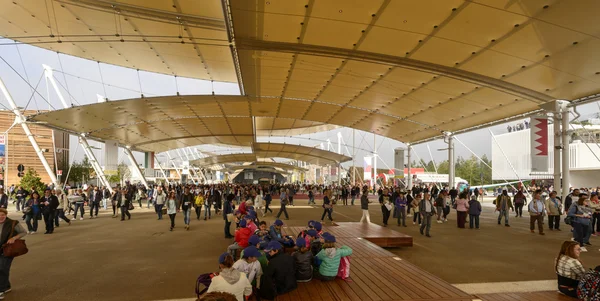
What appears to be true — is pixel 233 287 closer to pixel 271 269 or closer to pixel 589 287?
pixel 271 269

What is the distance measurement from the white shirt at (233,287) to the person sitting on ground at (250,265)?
0.49 m

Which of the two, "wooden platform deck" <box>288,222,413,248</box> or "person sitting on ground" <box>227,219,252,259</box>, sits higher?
"person sitting on ground" <box>227,219,252,259</box>

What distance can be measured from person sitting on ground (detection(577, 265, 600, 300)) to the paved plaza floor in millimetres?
2345

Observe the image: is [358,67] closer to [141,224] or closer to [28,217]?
[141,224]

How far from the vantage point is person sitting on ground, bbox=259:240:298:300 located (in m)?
4.83

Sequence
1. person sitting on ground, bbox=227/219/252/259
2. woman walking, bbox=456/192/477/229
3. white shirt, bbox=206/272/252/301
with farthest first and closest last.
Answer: woman walking, bbox=456/192/477/229 → person sitting on ground, bbox=227/219/252/259 → white shirt, bbox=206/272/252/301

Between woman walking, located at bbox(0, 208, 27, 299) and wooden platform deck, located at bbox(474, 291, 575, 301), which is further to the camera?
woman walking, located at bbox(0, 208, 27, 299)

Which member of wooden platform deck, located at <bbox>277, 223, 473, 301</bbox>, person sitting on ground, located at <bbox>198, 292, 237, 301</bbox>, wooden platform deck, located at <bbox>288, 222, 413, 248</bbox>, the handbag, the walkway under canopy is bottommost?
wooden platform deck, located at <bbox>288, 222, 413, 248</bbox>

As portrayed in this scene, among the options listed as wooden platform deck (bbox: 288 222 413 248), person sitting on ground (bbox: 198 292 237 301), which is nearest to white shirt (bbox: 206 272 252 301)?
person sitting on ground (bbox: 198 292 237 301)

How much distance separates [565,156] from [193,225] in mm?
15606

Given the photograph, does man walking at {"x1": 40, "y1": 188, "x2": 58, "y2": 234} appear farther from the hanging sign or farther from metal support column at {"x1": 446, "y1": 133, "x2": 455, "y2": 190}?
metal support column at {"x1": 446, "y1": 133, "x2": 455, "y2": 190}

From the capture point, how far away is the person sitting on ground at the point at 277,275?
4.83m

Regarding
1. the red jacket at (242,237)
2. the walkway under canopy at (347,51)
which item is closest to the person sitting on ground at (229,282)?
the red jacket at (242,237)

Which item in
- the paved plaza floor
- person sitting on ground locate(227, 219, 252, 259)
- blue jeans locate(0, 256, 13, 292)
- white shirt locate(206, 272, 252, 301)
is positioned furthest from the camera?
person sitting on ground locate(227, 219, 252, 259)
